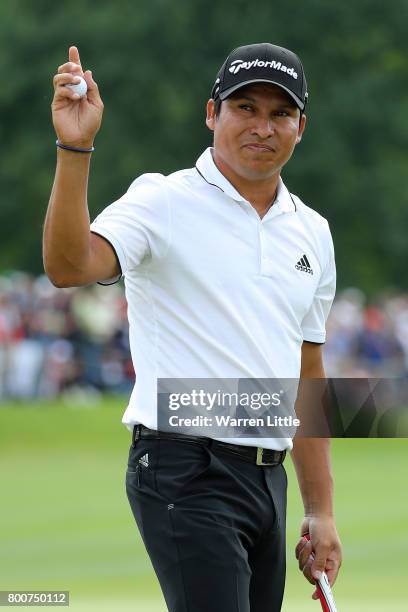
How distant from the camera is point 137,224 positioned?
4.45 m

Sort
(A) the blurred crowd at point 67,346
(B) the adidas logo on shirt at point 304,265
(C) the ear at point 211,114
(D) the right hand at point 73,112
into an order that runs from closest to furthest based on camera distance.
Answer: (D) the right hand at point 73,112 < (B) the adidas logo on shirt at point 304,265 < (C) the ear at point 211,114 < (A) the blurred crowd at point 67,346

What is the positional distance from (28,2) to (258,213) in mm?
40685

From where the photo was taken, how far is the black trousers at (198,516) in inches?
176

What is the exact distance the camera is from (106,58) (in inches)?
1697

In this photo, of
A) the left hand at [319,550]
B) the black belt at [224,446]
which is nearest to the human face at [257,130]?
the black belt at [224,446]

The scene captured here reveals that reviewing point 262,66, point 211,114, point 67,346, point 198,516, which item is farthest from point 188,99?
point 198,516

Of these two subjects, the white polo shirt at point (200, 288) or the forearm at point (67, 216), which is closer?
the forearm at point (67, 216)

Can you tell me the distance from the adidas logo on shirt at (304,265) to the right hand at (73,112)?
103 centimetres

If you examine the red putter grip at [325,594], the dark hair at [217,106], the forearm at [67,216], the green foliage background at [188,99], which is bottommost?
the red putter grip at [325,594]

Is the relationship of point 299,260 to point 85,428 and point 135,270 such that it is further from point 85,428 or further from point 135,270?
point 85,428

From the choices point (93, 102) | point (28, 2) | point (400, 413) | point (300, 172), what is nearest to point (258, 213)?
point (93, 102)

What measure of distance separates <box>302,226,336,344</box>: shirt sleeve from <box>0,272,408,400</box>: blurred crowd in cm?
1986

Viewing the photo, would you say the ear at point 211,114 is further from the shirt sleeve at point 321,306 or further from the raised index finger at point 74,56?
the raised index finger at point 74,56

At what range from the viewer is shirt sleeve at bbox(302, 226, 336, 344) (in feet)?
16.6
